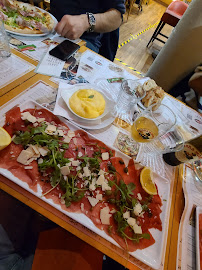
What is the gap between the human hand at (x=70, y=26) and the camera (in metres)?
1.19

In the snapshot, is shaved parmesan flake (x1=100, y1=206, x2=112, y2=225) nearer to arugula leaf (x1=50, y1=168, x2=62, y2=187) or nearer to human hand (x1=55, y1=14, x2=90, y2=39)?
arugula leaf (x1=50, y1=168, x2=62, y2=187)

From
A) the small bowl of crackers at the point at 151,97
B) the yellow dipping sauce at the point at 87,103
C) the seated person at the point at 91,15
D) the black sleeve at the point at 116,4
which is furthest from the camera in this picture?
the black sleeve at the point at 116,4

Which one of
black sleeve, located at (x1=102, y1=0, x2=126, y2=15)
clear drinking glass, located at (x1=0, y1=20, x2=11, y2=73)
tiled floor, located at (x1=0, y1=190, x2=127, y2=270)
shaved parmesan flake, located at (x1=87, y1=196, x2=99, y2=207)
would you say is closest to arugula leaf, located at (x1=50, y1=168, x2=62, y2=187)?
shaved parmesan flake, located at (x1=87, y1=196, x2=99, y2=207)

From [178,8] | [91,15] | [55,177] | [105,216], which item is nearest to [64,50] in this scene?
[91,15]

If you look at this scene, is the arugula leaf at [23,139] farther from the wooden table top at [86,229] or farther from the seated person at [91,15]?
the seated person at [91,15]

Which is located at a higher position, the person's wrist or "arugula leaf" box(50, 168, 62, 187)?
the person's wrist

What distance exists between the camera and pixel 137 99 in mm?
1051

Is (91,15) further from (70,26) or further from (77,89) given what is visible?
(77,89)

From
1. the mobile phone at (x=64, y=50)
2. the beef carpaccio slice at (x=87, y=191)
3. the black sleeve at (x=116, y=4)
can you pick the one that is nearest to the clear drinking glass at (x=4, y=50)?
the mobile phone at (x=64, y=50)

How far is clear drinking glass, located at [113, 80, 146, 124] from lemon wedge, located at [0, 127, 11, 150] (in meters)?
0.58

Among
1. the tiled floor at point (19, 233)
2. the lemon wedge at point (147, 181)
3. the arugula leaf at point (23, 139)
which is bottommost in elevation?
the tiled floor at point (19, 233)

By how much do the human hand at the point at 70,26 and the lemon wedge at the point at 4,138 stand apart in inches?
35.8

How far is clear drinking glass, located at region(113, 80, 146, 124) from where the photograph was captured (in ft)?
3.38

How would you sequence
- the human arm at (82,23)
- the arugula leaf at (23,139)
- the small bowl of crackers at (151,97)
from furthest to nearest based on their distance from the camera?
the human arm at (82,23) < the small bowl of crackers at (151,97) < the arugula leaf at (23,139)
